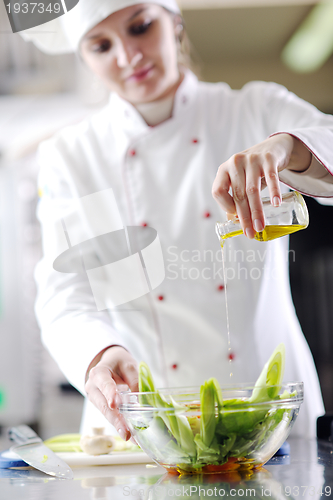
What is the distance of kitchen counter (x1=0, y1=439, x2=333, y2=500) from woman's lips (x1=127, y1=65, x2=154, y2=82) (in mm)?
686

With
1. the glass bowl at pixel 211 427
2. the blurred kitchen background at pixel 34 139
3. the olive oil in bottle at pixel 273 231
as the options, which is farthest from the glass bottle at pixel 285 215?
the blurred kitchen background at pixel 34 139

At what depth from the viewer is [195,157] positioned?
0.99 meters

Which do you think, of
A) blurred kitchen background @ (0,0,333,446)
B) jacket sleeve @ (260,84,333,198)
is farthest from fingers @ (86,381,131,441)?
blurred kitchen background @ (0,0,333,446)

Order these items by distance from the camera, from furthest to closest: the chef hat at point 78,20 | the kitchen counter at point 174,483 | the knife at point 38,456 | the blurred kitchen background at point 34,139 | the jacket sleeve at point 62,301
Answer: the blurred kitchen background at point 34,139, the chef hat at point 78,20, the jacket sleeve at point 62,301, the knife at point 38,456, the kitchen counter at point 174,483

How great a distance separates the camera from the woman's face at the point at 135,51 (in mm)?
917

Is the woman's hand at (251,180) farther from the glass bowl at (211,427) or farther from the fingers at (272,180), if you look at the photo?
the glass bowl at (211,427)

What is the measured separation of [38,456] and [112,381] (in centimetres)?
13

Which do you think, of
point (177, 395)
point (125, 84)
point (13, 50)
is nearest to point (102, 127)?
point (125, 84)

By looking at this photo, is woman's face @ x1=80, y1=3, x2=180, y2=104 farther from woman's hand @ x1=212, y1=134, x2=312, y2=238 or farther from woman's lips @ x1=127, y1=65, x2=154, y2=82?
woman's hand @ x1=212, y1=134, x2=312, y2=238

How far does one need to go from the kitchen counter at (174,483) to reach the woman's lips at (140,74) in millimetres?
686

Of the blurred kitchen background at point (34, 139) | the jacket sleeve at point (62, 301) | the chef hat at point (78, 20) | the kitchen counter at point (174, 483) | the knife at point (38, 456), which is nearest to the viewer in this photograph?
the kitchen counter at point (174, 483)

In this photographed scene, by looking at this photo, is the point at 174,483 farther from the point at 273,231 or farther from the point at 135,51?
the point at 135,51

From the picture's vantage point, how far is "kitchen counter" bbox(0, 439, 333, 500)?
1.42 feet

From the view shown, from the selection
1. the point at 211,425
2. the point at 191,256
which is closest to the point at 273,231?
the point at 211,425
